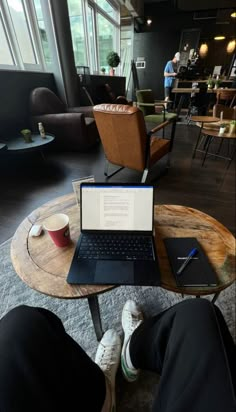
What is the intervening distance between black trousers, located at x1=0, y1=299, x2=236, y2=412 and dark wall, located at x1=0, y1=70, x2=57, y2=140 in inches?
114

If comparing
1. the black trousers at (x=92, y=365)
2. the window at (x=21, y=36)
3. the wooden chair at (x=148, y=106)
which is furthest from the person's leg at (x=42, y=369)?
the window at (x=21, y=36)

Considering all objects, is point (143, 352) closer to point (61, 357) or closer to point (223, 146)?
point (61, 357)

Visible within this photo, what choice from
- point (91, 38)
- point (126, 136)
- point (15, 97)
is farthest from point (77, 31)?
point (126, 136)

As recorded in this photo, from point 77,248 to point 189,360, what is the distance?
1.51 ft

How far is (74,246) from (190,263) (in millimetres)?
424

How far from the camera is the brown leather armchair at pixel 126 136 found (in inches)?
63.7

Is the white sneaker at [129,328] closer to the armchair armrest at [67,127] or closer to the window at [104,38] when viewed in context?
the armchair armrest at [67,127]

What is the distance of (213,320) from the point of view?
50cm

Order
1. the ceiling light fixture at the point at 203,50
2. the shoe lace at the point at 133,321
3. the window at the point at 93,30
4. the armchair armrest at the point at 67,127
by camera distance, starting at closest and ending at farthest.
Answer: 1. the shoe lace at the point at 133,321
2. the armchair armrest at the point at 67,127
3. the window at the point at 93,30
4. the ceiling light fixture at the point at 203,50

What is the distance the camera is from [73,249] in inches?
28.6

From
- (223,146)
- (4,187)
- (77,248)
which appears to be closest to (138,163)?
(77,248)

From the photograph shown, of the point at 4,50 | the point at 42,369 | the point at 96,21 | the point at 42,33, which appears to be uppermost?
the point at 96,21

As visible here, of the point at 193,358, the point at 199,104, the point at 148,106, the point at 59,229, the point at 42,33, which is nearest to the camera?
the point at 193,358

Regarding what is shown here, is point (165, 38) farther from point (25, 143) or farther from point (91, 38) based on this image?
point (25, 143)
